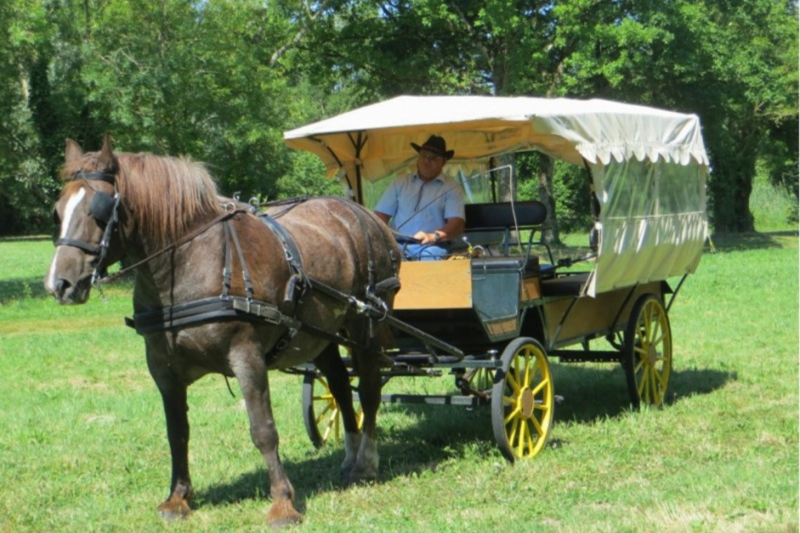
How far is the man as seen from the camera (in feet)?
28.4

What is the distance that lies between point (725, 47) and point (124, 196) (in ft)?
88.7

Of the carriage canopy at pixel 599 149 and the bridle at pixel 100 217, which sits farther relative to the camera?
the carriage canopy at pixel 599 149

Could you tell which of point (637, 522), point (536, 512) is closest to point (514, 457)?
point (536, 512)

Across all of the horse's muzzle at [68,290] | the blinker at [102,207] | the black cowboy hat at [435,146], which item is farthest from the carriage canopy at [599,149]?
the horse's muzzle at [68,290]

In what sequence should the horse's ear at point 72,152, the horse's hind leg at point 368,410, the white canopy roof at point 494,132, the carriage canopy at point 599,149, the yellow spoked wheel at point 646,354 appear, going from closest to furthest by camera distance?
the horse's ear at point 72,152, the horse's hind leg at point 368,410, the white canopy roof at point 494,132, the carriage canopy at point 599,149, the yellow spoked wheel at point 646,354

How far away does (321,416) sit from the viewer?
888cm

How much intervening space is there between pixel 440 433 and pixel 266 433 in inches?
114

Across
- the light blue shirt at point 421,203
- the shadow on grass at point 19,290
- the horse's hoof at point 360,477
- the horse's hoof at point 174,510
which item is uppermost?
the light blue shirt at point 421,203

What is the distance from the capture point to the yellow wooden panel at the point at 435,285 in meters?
7.70

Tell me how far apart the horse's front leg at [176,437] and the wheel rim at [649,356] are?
4237 mm

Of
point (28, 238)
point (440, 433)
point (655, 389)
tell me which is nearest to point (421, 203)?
point (440, 433)

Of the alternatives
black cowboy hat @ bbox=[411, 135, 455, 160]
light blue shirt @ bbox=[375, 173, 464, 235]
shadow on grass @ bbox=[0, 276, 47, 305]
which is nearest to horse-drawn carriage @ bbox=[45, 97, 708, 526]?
black cowboy hat @ bbox=[411, 135, 455, 160]

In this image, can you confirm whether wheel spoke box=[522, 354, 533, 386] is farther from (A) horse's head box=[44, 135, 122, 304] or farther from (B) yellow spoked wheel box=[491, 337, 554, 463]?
(A) horse's head box=[44, 135, 122, 304]

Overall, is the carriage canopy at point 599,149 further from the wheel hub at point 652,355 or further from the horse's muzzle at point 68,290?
the horse's muzzle at point 68,290
